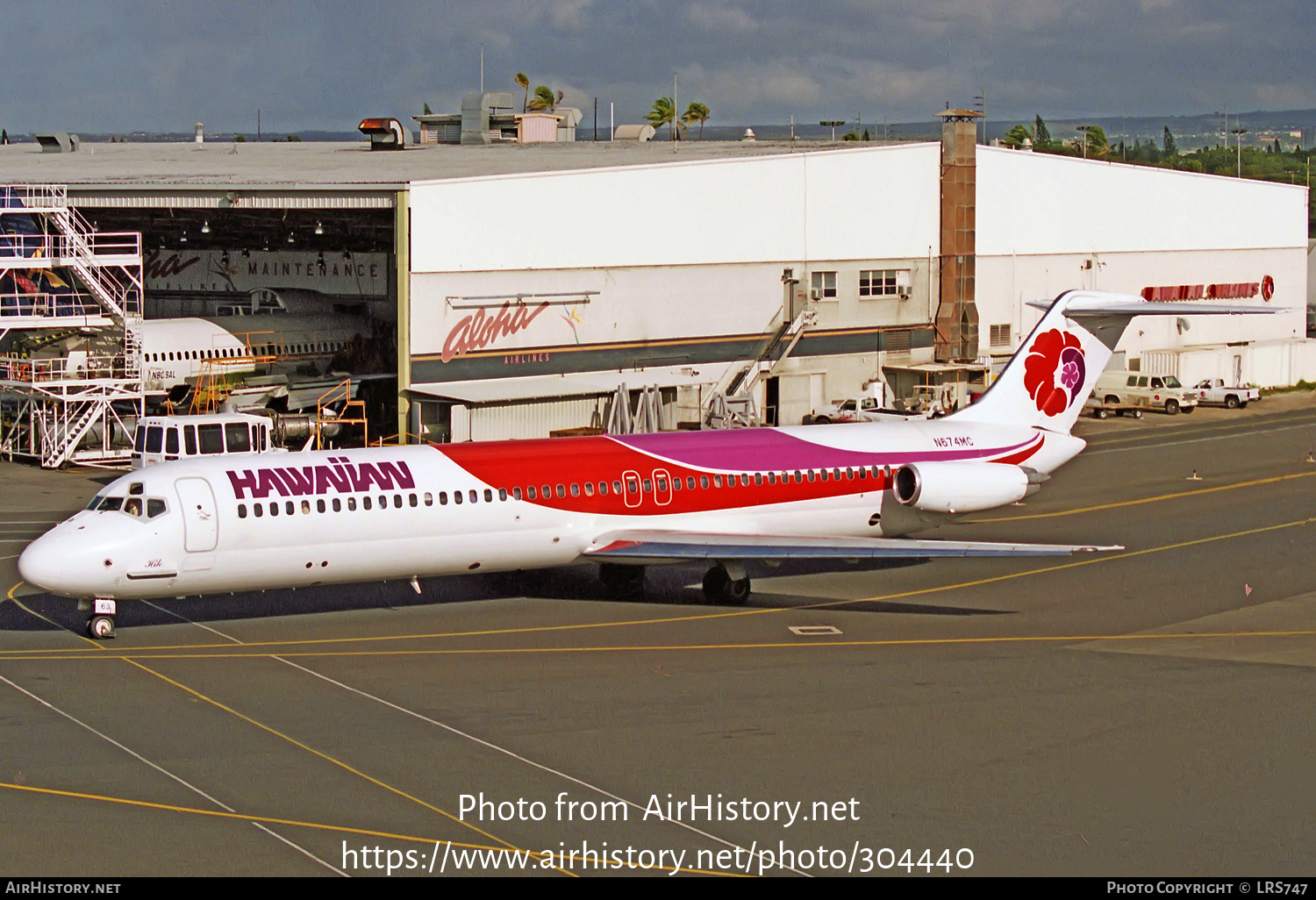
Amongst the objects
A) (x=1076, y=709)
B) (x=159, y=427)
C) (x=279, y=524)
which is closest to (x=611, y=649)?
(x=279, y=524)

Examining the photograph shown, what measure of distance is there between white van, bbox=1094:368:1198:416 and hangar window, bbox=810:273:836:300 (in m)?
14.4

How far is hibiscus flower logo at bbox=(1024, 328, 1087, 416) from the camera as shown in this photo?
37.5m

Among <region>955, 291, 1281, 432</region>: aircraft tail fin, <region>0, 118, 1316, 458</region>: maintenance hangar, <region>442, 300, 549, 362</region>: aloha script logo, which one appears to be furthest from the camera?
<region>0, 118, 1316, 458</region>: maintenance hangar

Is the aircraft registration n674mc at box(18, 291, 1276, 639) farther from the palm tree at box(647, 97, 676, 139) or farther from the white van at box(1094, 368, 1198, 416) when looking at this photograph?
the palm tree at box(647, 97, 676, 139)

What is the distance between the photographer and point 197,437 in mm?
45500

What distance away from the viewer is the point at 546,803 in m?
20.3

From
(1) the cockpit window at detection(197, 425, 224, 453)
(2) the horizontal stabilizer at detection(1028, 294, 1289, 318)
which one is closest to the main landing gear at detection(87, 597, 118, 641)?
(1) the cockpit window at detection(197, 425, 224, 453)

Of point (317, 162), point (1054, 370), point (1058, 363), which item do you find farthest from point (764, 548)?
point (317, 162)

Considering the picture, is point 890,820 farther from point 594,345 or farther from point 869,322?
point 869,322

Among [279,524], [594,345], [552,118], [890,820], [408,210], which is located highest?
[552,118]

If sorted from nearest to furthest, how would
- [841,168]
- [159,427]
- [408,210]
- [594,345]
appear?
[159,427]
[408,210]
[594,345]
[841,168]

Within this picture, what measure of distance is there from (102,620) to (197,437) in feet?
56.6

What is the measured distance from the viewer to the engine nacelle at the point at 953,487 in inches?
1348

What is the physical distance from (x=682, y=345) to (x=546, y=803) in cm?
4117
